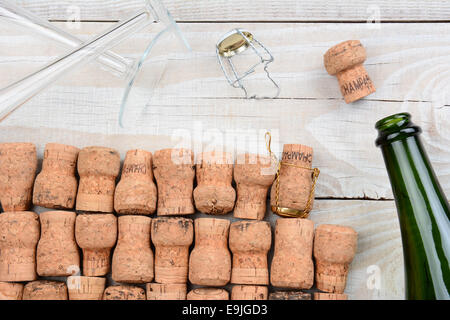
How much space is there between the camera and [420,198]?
0.70m

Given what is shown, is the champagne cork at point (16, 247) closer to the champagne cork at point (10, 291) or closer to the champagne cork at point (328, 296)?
the champagne cork at point (10, 291)

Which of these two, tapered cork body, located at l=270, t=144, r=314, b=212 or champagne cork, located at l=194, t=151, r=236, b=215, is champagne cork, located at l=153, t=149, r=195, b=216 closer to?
champagne cork, located at l=194, t=151, r=236, b=215

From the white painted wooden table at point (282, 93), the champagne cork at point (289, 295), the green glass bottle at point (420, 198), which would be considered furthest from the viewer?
the white painted wooden table at point (282, 93)

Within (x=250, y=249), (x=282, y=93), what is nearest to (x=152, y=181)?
(x=250, y=249)

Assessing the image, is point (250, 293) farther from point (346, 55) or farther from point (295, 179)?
point (346, 55)

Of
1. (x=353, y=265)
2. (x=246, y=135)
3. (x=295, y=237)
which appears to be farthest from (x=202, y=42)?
(x=353, y=265)

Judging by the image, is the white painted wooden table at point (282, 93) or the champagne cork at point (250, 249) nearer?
the champagne cork at point (250, 249)

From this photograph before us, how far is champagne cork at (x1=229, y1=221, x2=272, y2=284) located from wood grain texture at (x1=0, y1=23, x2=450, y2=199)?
0.19 m

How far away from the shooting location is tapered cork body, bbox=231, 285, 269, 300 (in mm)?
870

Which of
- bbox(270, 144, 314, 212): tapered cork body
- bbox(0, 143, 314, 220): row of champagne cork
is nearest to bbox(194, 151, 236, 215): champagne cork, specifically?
bbox(0, 143, 314, 220): row of champagne cork

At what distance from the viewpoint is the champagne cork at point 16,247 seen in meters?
0.90

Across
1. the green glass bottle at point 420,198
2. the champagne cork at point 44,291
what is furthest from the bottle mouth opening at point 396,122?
the champagne cork at point 44,291

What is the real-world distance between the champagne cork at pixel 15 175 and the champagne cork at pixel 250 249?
1.55 feet
